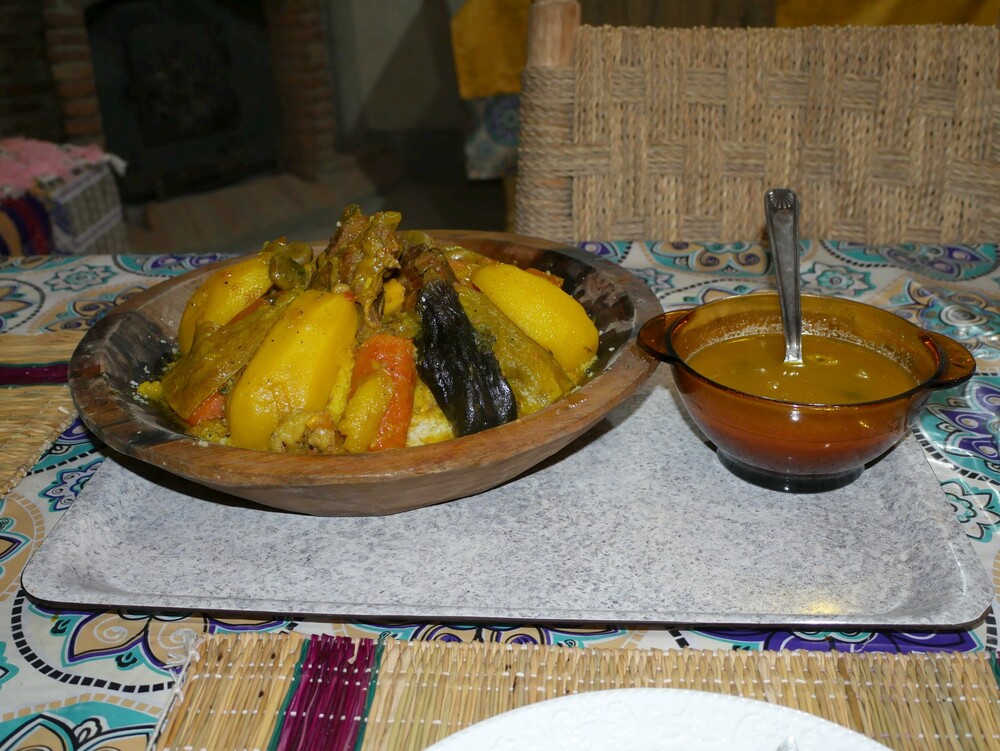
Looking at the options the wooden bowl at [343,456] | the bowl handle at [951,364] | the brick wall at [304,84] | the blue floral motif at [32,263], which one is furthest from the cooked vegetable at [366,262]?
the brick wall at [304,84]

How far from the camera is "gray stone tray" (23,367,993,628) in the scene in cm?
71

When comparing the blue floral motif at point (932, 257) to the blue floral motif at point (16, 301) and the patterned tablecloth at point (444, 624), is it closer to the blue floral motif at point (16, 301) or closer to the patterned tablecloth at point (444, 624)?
the patterned tablecloth at point (444, 624)

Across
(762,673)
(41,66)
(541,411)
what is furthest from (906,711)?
(41,66)

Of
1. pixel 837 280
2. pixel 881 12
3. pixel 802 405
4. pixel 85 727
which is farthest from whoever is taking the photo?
pixel 881 12

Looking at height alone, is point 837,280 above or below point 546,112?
below

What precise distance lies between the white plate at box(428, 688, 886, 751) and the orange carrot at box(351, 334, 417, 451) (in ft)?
1.07

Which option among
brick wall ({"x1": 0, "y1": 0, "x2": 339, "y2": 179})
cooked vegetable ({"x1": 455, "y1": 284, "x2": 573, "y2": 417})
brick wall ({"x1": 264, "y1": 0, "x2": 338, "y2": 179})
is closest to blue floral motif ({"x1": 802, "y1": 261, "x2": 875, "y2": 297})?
cooked vegetable ({"x1": 455, "y1": 284, "x2": 573, "y2": 417})

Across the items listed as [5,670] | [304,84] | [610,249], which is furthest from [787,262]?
[304,84]

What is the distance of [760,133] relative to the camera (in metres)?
1.54

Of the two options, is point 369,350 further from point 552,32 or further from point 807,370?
point 552,32

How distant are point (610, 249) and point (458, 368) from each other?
0.77 meters

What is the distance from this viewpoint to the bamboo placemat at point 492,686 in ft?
1.99

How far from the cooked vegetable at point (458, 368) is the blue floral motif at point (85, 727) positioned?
35 centimetres

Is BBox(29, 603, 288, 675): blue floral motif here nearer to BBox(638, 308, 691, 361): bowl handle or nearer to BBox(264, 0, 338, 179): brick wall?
BBox(638, 308, 691, 361): bowl handle
